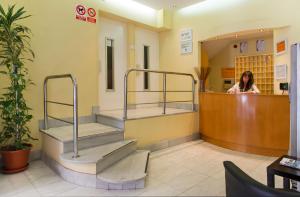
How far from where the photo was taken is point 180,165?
3.06 metres

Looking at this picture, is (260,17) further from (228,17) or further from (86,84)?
(86,84)

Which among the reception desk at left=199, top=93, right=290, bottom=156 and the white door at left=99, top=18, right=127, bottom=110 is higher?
the white door at left=99, top=18, right=127, bottom=110

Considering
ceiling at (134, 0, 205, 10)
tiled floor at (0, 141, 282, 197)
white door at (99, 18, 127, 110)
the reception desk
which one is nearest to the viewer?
tiled floor at (0, 141, 282, 197)

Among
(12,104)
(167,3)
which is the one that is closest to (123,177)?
(12,104)

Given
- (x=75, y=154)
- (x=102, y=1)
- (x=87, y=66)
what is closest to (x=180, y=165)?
(x=75, y=154)

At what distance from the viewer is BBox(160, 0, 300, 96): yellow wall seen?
3570 millimetres

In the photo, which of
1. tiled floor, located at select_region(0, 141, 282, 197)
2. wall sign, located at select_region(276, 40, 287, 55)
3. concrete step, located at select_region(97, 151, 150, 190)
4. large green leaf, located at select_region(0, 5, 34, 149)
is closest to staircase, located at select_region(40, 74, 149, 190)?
concrete step, located at select_region(97, 151, 150, 190)

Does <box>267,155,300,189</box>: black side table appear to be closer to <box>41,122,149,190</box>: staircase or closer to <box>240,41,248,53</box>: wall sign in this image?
<box>41,122,149,190</box>: staircase

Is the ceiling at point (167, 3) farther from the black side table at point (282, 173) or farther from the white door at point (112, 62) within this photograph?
the black side table at point (282, 173)

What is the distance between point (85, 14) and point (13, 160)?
8.42 ft

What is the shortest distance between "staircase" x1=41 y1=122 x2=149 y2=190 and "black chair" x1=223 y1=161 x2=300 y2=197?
1330 mm

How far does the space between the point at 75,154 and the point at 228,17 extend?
367 centimetres

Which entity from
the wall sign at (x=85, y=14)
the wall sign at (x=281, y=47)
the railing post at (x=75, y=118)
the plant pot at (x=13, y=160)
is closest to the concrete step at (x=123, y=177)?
the railing post at (x=75, y=118)

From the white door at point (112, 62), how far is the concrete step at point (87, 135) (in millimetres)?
1061
